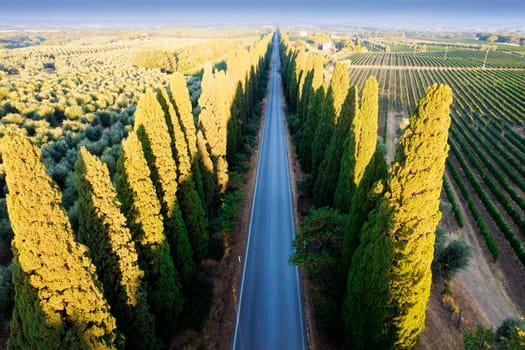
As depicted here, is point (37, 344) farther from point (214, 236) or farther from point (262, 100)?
point (262, 100)

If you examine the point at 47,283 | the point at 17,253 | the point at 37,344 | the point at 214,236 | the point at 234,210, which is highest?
the point at 17,253

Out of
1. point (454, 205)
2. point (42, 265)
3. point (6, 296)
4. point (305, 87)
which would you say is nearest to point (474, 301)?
point (454, 205)

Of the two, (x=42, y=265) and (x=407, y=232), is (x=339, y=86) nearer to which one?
(x=407, y=232)

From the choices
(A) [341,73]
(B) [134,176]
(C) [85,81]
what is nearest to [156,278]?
(B) [134,176]

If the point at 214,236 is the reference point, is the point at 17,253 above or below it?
above

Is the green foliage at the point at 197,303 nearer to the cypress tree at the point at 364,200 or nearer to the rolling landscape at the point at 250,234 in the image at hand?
the rolling landscape at the point at 250,234

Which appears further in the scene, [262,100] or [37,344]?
[262,100]

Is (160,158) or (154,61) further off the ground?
(154,61)
